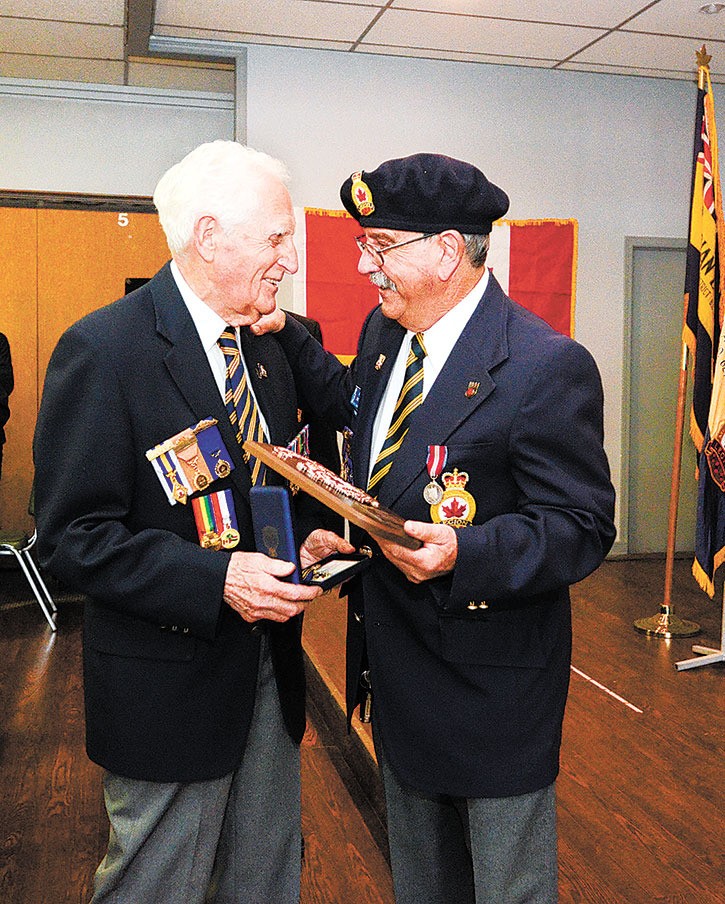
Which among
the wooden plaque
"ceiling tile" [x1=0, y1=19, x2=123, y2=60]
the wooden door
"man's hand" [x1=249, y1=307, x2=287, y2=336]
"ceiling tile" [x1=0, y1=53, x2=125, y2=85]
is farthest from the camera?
the wooden door

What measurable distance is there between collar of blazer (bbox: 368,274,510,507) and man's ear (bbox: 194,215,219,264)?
1.47 feet

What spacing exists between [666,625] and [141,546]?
399 cm

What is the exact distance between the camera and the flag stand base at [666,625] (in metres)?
4.95

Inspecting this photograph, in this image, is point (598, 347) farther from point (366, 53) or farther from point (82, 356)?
point (82, 356)

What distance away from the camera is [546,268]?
21.5 ft

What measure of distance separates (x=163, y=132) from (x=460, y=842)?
647 centimetres

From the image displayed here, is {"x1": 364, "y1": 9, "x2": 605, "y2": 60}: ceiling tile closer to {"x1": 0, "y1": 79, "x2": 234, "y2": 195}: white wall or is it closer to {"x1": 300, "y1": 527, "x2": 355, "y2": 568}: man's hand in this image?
{"x1": 0, "y1": 79, "x2": 234, "y2": 195}: white wall

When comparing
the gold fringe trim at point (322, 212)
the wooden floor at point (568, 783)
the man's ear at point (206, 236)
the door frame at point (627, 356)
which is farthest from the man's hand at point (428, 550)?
the door frame at point (627, 356)

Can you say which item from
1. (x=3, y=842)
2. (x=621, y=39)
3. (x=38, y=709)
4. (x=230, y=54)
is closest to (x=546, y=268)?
(x=621, y=39)

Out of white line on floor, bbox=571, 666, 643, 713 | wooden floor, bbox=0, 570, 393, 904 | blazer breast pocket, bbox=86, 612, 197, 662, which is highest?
blazer breast pocket, bbox=86, 612, 197, 662

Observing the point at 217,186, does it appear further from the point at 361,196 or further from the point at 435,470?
Answer: the point at 435,470

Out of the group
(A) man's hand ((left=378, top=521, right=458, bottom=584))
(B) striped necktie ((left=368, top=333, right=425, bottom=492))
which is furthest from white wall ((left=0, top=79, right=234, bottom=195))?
(A) man's hand ((left=378, top=521, right=458, bottom=584))

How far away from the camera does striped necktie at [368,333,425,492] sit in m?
1.75

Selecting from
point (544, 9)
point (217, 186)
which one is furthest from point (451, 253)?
point (544, 9)
